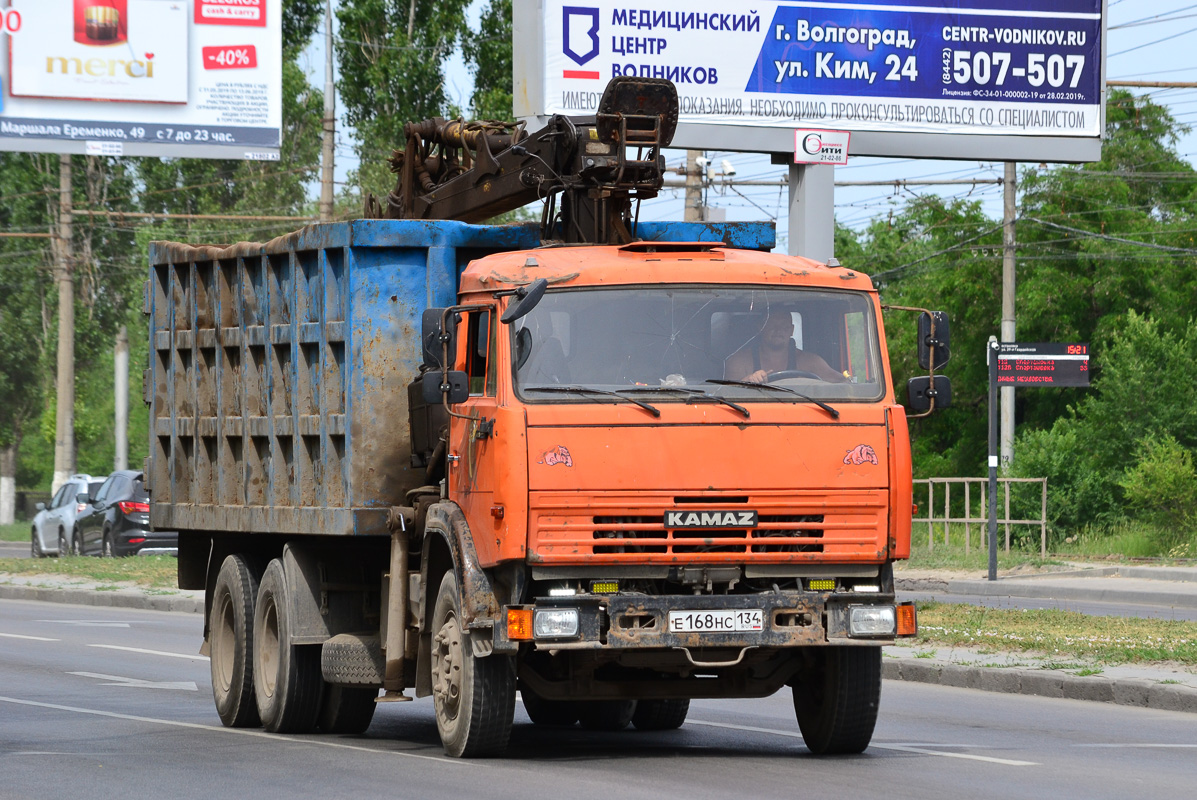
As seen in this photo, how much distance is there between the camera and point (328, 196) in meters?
35.5

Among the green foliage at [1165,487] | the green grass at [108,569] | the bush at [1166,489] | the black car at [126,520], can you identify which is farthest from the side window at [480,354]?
the green foliage at [1165,487]

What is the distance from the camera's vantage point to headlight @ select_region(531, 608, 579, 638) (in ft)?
31.4

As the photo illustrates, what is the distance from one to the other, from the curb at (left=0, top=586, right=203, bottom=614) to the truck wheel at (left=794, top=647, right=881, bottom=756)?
49.0 feet

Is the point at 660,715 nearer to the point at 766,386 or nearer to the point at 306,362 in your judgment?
the point at 306,362

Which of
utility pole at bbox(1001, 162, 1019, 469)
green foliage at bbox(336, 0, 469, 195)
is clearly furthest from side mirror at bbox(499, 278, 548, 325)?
green foliage at bbox(336, 0, 469, 195)

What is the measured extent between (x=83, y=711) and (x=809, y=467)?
598 centimetres

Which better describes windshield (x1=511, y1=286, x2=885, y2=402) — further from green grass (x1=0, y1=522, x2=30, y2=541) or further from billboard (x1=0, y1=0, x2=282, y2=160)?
green grass (x1=0, y1=522, x2=30, y2=541)

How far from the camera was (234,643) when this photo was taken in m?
13.3

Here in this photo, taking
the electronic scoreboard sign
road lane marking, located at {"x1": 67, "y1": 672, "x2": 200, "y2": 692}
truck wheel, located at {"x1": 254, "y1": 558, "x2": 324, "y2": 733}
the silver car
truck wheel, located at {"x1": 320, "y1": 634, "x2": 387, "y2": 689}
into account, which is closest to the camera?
truck wheel, located at {"x1": 320, "y1": 634, "x2": 387, "y2": 689}

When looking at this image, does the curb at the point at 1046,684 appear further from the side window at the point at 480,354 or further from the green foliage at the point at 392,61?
the green foliage at the point at 392,61

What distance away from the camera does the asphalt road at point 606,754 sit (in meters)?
9.36


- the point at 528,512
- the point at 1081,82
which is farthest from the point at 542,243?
the point at 1081,82

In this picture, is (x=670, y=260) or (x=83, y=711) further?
(x=83, y=711)

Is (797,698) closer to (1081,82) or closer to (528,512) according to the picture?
(528,512)
